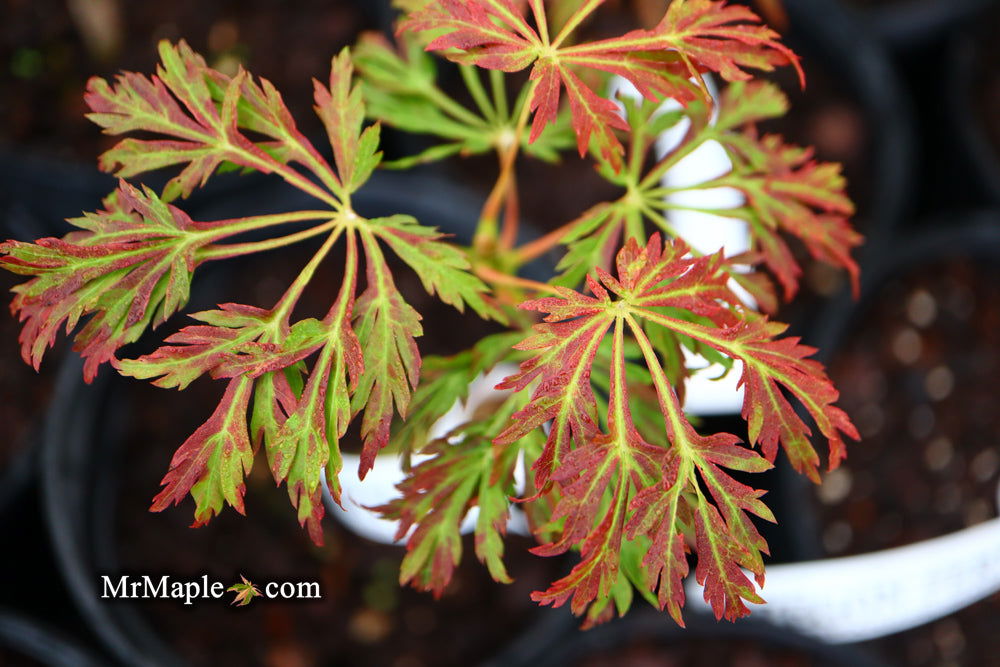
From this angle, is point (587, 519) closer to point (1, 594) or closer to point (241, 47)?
point (1, 594)

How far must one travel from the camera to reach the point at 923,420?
4.52ft

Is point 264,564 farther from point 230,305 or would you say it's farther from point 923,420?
point 923,420

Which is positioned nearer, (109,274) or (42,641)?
(109,274)

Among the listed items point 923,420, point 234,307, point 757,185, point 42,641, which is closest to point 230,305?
point 234,307

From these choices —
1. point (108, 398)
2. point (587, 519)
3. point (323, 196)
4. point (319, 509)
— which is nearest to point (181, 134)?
point (323, 196)

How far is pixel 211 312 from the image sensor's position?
56 centimetres

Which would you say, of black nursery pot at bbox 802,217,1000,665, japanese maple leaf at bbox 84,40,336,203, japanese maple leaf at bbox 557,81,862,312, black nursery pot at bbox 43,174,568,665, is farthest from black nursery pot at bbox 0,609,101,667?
black nursery pot at bbox 802,217,1000,665

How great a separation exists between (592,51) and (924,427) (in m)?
1.12

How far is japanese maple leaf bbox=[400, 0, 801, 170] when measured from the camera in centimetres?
55

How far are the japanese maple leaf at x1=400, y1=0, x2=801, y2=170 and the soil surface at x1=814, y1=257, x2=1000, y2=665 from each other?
921mm

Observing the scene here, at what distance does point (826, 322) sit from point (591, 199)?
44cm

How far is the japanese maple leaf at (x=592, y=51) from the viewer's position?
0.55 meters

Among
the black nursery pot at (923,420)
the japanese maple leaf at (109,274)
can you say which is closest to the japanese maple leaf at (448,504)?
the japanese maple leaf at (109,274)

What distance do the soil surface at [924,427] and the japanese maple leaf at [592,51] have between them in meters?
0.92
